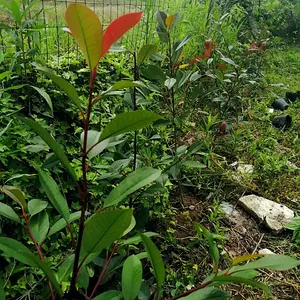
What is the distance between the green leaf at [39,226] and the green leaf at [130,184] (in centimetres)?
20

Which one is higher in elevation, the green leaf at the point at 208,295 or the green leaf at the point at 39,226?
the green leaf at the point at 39,226

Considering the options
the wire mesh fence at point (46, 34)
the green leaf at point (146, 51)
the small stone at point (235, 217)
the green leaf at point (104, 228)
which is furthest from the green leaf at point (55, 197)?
the small stone at point (235, 217)

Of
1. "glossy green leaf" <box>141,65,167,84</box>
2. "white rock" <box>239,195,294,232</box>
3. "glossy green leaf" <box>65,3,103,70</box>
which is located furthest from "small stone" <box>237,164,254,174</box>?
"glossy green leaf" <box>65,3,103,70</box>

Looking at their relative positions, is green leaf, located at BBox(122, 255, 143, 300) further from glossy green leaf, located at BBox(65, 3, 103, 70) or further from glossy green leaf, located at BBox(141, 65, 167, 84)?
glossy green leaf, located at BBox(141, 65, 167, 84)

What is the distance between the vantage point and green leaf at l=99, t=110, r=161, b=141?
1.94 ft

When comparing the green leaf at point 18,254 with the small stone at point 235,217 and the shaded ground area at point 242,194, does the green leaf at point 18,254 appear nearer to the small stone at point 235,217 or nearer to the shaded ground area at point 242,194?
the shaded ground area at point 242,194

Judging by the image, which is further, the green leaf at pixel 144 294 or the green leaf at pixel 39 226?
the green leaf at pixel 144 294

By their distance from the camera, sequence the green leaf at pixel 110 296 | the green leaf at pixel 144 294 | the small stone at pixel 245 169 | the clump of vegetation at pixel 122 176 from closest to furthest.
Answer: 1. the clump of vegetation at pixel 122 176
2. the green leaf at pixel 110 296
3. the green leaf at pixel 144 294
4. the small stone at pixel 245 169

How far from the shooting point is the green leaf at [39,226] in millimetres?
774

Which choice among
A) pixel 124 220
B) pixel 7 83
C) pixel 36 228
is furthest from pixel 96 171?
pixel 124 220

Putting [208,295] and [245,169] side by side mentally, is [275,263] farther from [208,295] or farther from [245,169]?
[245,169]

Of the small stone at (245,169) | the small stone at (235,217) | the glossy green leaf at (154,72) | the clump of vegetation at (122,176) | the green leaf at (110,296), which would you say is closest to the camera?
the clump of vegetation at (122,176)

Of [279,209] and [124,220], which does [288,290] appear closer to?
[279,209]

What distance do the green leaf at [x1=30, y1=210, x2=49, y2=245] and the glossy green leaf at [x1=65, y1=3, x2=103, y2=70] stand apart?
45cm
